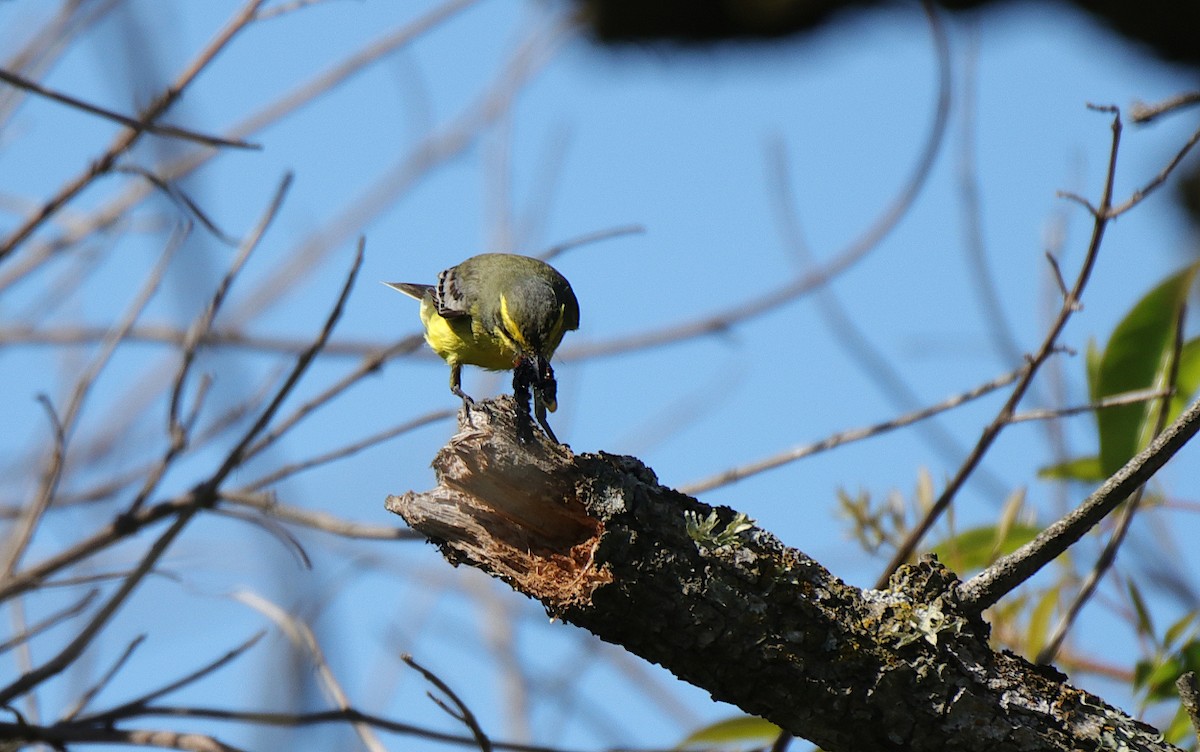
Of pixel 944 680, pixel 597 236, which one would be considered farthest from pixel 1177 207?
pixel 944 680

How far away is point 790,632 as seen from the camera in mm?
1980

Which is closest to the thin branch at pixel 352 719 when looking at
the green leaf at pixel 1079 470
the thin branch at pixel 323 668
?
the thin branch at pixel 323 668

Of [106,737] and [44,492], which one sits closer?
[106,737]

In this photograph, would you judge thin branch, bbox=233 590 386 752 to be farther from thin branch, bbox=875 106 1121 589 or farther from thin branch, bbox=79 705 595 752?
thin branch, bbox=875 106 1121 589

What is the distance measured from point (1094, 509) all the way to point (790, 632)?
0.55 metres

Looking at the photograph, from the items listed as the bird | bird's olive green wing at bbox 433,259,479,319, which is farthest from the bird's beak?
bird's olive green wing at bbox 433,259,479,319

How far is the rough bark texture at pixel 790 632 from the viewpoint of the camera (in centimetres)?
196

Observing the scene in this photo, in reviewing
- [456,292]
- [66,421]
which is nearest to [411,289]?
[456,292]

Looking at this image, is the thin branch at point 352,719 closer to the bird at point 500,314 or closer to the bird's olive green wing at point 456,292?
the bird at point 500,314

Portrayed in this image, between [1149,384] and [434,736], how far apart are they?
219 cm

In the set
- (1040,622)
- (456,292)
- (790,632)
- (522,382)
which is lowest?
(790,632)

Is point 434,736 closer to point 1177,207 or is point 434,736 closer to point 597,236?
point 597,236

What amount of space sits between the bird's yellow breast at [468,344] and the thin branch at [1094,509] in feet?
9.14

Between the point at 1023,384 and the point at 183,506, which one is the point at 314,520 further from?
the point at 1023,384
